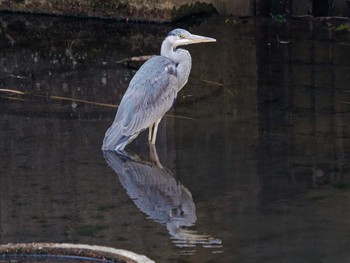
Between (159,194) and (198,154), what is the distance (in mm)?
985

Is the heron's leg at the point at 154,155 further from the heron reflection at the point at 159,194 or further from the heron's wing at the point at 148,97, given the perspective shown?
the heron's wing at the point at 148,97

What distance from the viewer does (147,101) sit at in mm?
8797

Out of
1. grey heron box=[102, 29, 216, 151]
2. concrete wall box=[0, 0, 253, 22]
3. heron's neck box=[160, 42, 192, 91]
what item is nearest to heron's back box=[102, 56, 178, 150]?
grey heron box=[102, 29, 216, 151]

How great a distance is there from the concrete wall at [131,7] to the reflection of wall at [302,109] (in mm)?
1417

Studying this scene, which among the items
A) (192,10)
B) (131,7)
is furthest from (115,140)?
(192,10)

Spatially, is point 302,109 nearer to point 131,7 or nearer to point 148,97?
point 148,97

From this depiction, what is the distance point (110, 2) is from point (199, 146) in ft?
20.3

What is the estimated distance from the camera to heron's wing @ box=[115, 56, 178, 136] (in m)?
8.69

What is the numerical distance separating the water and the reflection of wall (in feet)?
0.06

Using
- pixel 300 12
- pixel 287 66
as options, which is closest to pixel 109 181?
pixel 287 66

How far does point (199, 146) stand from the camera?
28.3 ft

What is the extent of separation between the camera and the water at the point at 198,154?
6.59m

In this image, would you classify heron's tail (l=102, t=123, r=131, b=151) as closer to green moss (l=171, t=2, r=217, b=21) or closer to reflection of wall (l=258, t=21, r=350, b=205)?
reflection of wall (l=258, t=21, r=350, b=205)

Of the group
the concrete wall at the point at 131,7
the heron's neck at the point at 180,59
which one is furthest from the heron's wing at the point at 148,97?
the concrete wall at the point at 131,7
